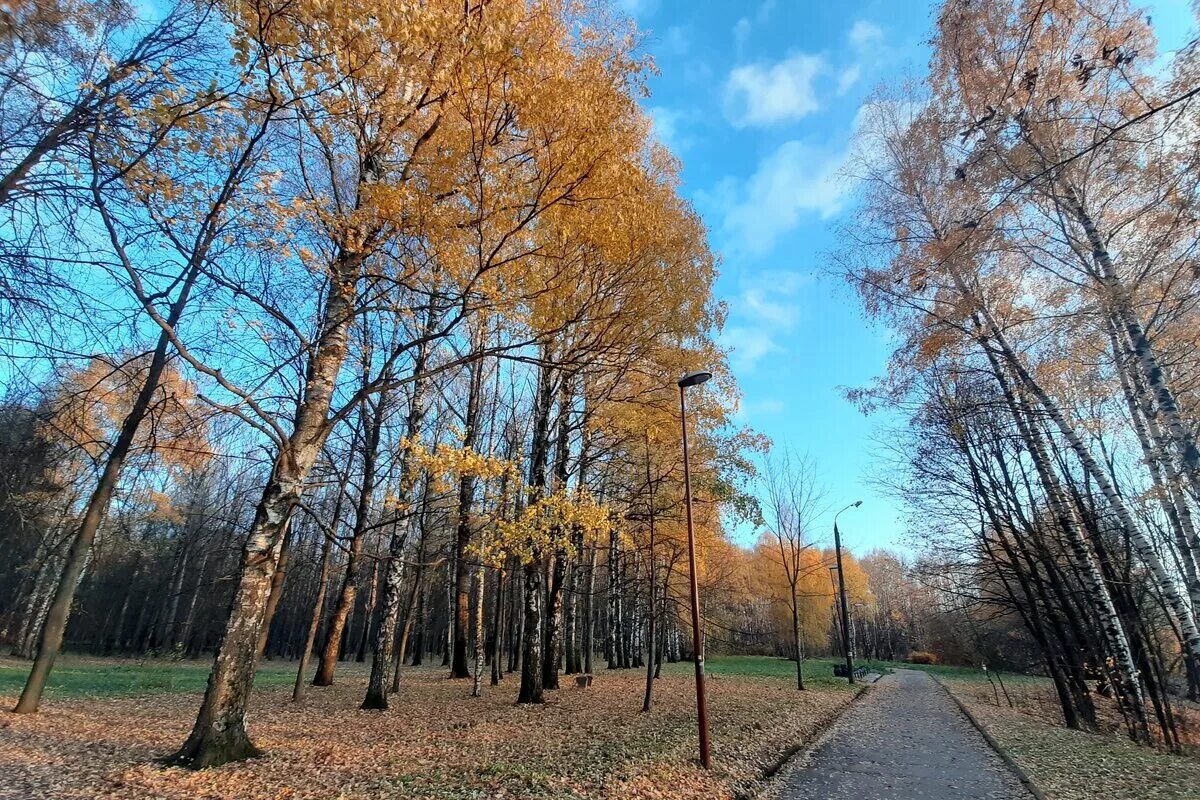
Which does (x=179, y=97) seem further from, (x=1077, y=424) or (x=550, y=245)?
(x=1077, y=424)

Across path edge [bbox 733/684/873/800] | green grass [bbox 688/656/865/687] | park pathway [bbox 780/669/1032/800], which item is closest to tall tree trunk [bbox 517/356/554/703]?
path edge [bbox 733/684/873/800]

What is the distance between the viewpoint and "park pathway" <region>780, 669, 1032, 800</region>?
674 cm

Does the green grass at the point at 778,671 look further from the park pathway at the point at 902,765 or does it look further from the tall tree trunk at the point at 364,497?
the tall tree trunk at the point at 364,497

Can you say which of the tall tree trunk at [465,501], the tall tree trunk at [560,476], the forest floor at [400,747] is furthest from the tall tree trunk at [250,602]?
the tall tree trunk at [560,476]

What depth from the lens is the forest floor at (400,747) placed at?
4820 millimetres

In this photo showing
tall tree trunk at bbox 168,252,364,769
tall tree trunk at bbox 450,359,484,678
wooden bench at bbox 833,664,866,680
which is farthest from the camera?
wooden bench at bbox 833,664,866,680

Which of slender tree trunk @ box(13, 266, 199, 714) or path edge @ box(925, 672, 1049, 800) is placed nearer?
path edge @ box(925, 672, 1049, 800)

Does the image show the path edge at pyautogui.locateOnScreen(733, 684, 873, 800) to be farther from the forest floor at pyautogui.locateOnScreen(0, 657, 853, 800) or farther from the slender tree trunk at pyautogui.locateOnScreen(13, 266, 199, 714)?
the slender tree trunk at pyautogui.locateOnScreen(13, 266, 199, 714)

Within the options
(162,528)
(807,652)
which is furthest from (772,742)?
(807,652)

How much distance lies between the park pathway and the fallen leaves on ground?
489 mm

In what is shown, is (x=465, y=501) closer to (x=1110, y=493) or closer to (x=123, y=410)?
(x=123, y=410)

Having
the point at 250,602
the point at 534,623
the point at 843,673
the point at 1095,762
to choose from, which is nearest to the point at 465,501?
the point at 534,623

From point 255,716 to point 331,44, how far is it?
399 inches

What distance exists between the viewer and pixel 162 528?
34531 millimetres
